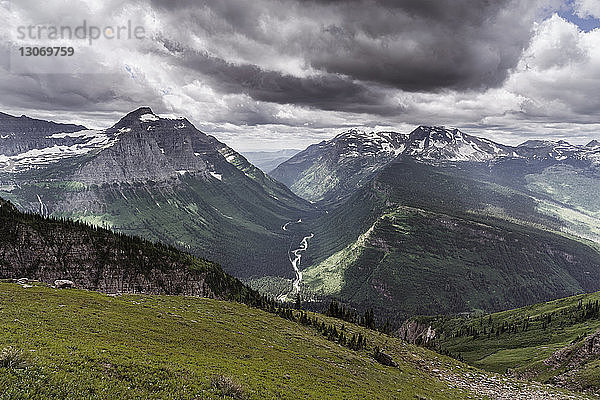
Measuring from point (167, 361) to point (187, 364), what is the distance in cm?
236

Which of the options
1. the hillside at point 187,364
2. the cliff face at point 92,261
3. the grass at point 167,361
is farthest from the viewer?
the cliff face at point 92,261

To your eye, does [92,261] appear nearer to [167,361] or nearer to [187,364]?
[167,361]

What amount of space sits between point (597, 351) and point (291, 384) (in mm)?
108085

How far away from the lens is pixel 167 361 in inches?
1420

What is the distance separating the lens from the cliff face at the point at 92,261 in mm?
143500

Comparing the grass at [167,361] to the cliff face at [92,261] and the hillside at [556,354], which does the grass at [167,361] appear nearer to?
the hillside at [556,354]

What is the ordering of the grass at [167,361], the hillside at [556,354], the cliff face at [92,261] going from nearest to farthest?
the grass at [167,361], the hillside at [556,354], the cliff face at [92,261]

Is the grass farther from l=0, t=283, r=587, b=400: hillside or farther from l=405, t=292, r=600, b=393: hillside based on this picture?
l=405, t=292, r=600, b=393: hillside

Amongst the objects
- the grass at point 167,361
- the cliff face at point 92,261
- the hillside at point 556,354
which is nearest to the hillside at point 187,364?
the grass at point 167,361

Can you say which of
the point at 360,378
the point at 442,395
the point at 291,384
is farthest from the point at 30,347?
the point at 442,395

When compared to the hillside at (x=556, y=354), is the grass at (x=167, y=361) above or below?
above

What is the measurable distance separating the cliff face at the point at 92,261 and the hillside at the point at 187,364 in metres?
86.3

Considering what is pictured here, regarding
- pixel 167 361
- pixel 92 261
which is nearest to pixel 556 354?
pixel 167 361

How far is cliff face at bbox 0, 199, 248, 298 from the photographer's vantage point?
471 ft
